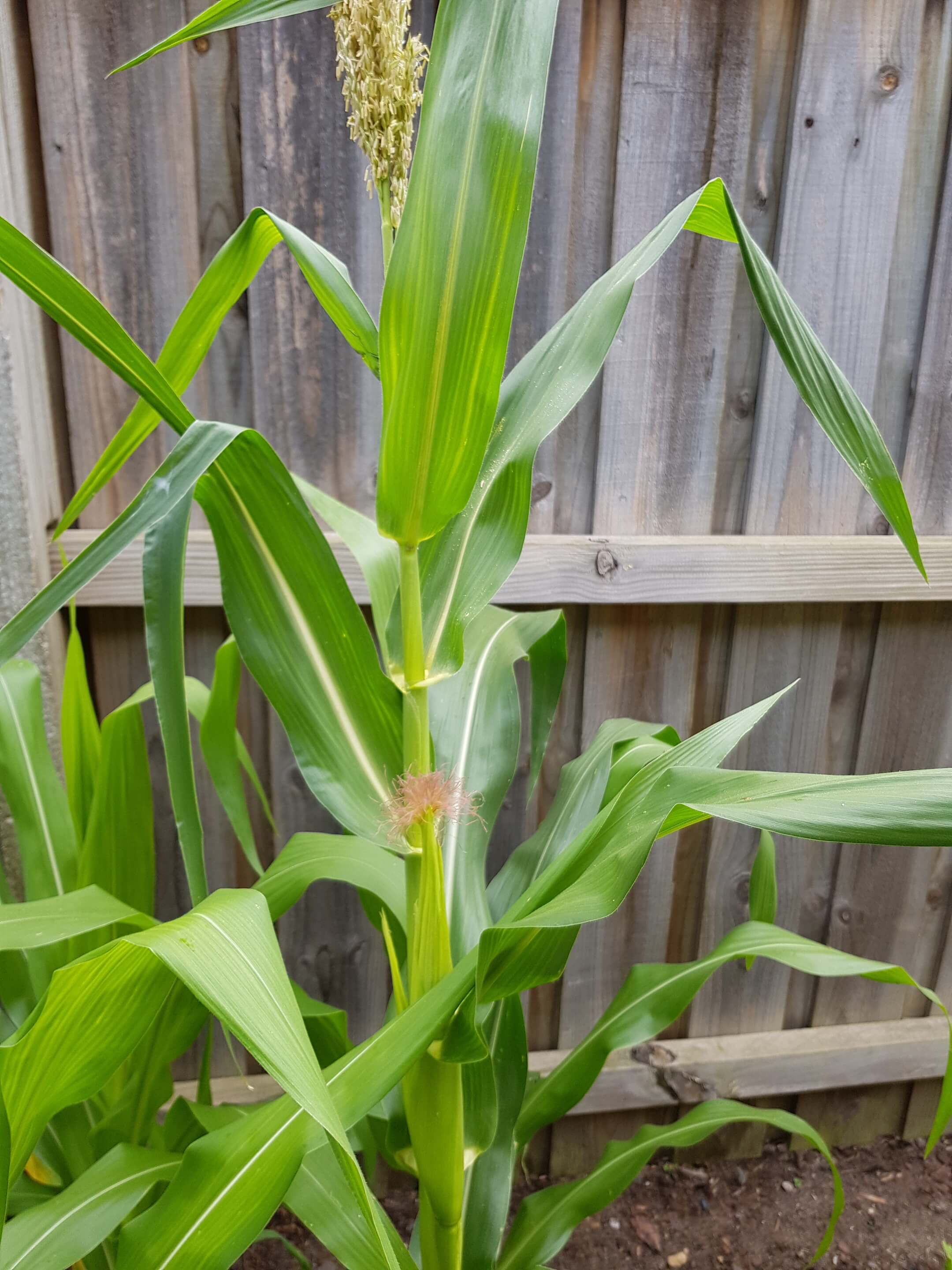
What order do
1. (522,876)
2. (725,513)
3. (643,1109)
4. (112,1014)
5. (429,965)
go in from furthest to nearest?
(643,1109), (725,513), (522,876), (429,965), (112,1014)

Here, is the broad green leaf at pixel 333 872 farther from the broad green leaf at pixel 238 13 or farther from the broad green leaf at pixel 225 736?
the broad green leaf at pixel 238 13

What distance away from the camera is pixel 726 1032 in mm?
1329

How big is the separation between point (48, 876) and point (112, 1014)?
1.38 ft

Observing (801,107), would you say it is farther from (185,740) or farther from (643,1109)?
(643,1109)

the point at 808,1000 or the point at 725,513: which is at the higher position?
the point at 725,513

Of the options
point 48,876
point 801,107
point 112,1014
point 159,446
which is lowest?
point 48,876

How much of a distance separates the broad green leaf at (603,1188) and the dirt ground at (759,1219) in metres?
0.32

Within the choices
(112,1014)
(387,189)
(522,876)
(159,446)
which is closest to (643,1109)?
(522,876)

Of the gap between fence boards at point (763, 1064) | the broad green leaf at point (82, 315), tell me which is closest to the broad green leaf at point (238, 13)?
the broad green leaf at point (82, 315)

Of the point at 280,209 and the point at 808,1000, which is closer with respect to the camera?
the point at 280,209

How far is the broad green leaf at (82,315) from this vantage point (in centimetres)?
44

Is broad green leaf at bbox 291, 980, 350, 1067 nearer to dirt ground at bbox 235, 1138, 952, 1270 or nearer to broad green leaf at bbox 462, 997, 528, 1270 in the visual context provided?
broad green leaf at bbox 462, 997, 528, 1270

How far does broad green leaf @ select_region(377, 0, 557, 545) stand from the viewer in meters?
0.42

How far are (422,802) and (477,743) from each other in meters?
0.21
